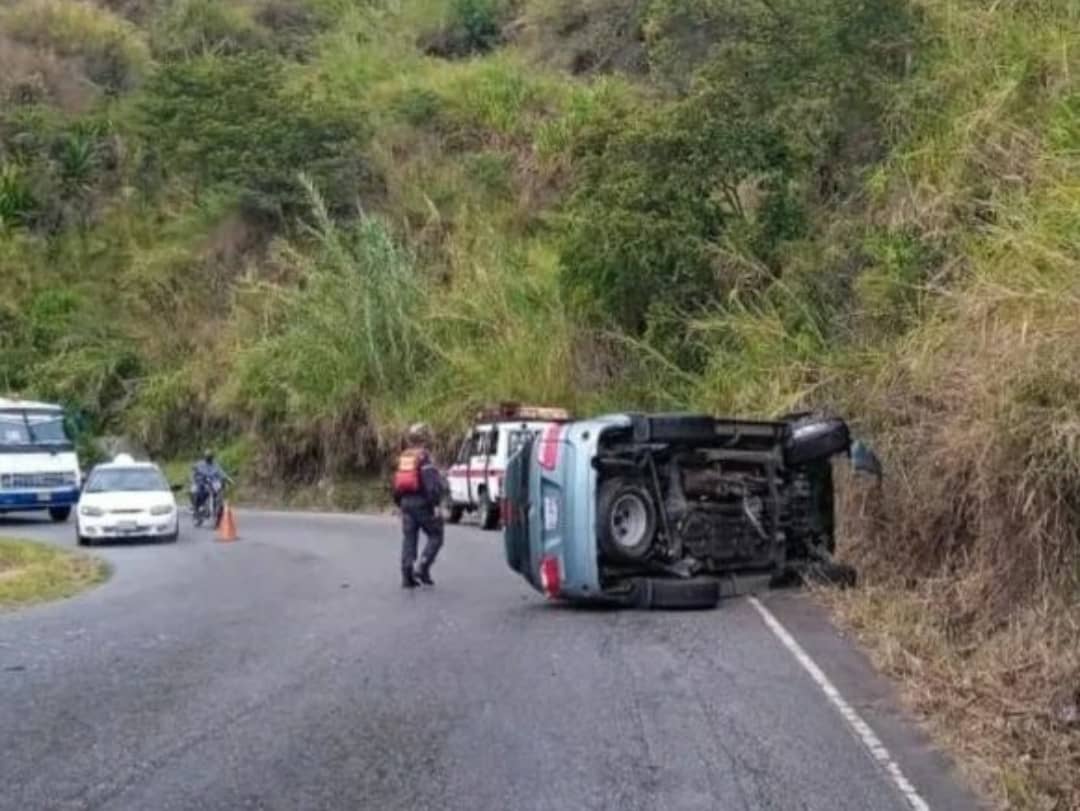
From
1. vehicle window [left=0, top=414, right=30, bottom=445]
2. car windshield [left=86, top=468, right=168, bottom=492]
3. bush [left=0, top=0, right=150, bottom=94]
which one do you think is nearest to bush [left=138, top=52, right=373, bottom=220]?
bush [left=0, top=0, right=150, bottom=94]

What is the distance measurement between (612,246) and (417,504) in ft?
47.4

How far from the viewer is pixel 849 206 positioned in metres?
27.8

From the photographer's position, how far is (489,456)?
32.9 metres

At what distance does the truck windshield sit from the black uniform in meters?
19.5

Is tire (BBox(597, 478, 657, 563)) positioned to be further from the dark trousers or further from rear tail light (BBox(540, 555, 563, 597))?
the dark trousers

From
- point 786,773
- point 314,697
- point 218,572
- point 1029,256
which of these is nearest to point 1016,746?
point 786,773

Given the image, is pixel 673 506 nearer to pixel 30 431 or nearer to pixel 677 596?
pixel 677 596

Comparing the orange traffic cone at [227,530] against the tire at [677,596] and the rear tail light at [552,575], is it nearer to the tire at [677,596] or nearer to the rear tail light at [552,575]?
the rear tail light at [552,575]

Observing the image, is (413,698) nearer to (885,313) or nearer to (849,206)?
(885,313)

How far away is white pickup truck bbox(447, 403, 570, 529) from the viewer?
1277 inches

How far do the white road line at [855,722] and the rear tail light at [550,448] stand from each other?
266 cm

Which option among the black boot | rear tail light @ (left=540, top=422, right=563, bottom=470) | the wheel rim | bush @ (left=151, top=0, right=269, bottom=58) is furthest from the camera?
bush @ (left=151, top=0, right=269, bottom=58)

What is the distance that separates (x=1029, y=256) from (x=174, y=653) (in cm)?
754

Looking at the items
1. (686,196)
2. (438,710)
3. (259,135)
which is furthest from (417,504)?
(259,135)
